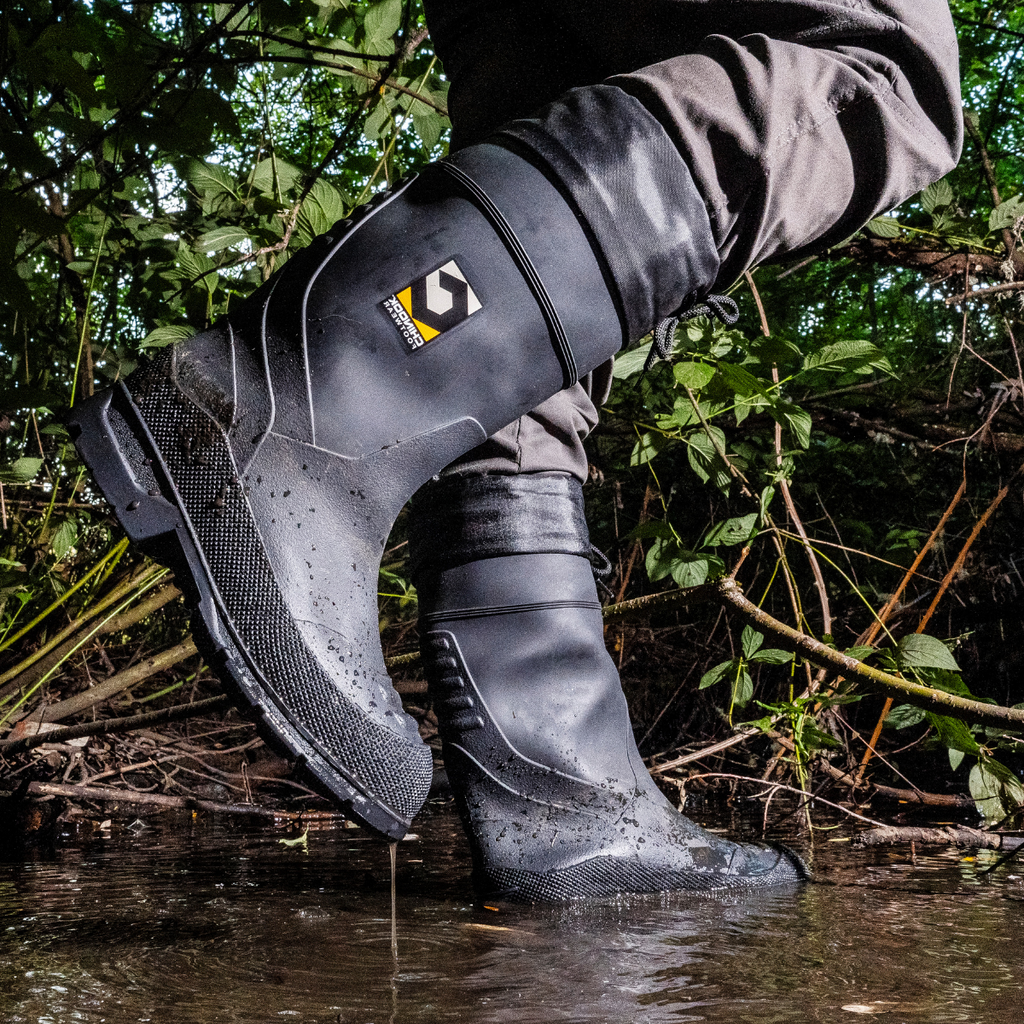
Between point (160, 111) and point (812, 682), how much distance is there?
64.0 inches

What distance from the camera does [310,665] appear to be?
3.08ft

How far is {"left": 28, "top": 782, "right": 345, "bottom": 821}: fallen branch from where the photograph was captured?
2059 mm

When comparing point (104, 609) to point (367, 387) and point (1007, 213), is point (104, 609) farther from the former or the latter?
point (1007, 213)

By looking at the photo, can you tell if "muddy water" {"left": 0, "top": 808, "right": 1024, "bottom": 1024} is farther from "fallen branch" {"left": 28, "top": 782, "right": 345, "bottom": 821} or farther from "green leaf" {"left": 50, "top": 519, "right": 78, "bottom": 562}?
"green leaf" {"left": 50, "top": 519, "right": 78, "bottom": 562}

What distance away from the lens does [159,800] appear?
6.97 feet

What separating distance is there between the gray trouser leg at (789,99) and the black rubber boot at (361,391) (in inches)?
2.2

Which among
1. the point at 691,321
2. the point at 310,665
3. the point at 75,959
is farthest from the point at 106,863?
the point at 691,321

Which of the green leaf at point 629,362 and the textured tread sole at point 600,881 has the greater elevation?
the green leaf at point 629,362

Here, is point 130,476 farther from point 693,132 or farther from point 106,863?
point 106,863

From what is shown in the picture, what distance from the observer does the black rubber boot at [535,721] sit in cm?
127

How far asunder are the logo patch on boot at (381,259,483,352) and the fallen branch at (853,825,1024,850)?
111 cm

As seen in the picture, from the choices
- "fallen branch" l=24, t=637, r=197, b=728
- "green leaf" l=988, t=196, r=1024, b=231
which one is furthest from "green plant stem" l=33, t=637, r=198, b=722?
"green leaf" l=988, t=196, r=1024, b=231

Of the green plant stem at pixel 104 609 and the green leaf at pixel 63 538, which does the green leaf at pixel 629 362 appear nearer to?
the green plant stem at pixel 104 609

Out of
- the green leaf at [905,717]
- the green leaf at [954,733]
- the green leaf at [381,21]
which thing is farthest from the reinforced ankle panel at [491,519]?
the green leaf at [381,21]
